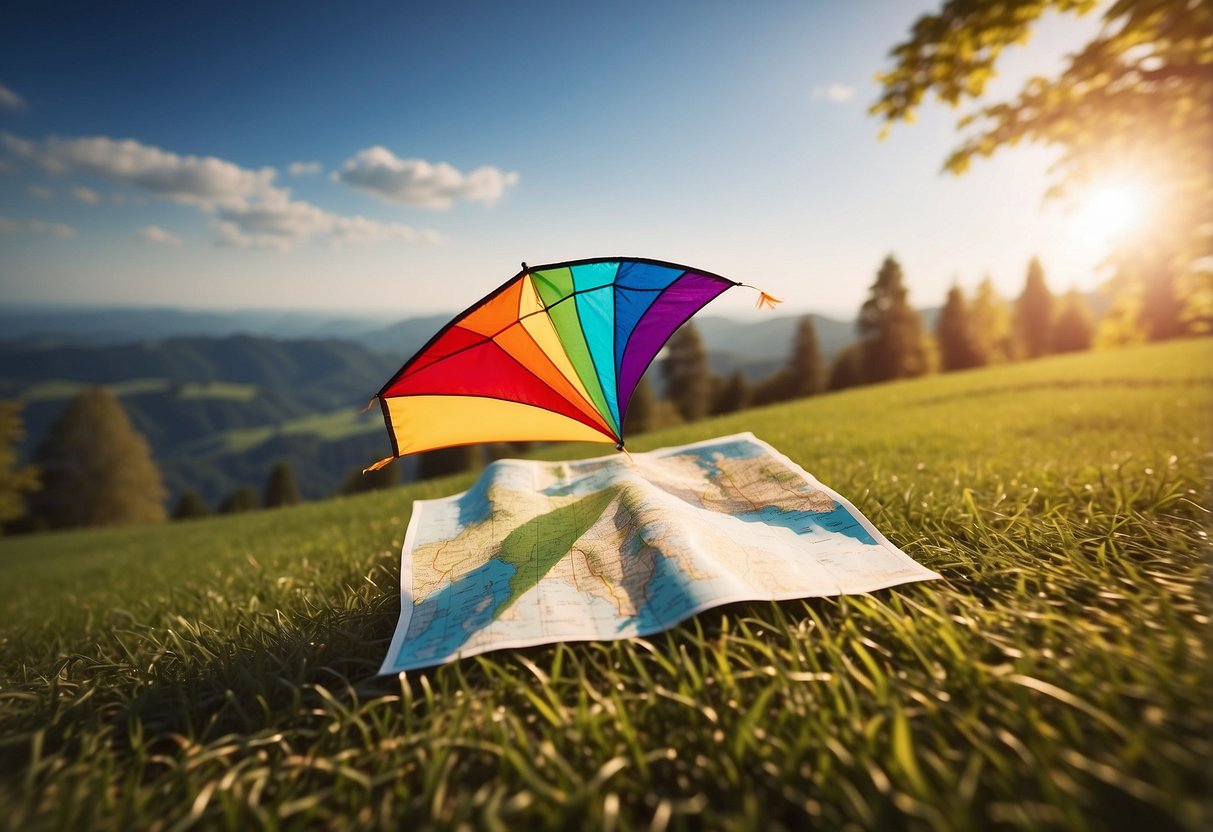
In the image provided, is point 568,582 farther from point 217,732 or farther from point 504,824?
point 217,732

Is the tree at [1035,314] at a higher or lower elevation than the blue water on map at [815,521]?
higher

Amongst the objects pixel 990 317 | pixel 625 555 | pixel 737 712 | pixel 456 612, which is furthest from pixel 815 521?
pixel 990 317

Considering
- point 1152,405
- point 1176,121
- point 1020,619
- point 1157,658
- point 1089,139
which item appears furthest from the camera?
point 1152,405

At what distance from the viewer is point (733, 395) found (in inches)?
1925

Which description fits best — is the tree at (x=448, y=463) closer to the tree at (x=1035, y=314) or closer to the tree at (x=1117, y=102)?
the tree at (x=1117, y=102)

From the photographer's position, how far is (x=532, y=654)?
1990 mm

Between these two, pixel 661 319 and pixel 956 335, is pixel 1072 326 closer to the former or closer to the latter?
pixel 956 335

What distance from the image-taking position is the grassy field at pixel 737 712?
1237 millimetres

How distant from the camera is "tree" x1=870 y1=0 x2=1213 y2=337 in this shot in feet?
11.9

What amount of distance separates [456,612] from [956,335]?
50337mm

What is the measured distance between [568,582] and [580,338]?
1.81 meters

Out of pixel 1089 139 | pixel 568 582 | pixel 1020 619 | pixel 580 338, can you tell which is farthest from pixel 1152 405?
pixel 568 582

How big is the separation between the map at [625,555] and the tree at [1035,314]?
Result: 206ft

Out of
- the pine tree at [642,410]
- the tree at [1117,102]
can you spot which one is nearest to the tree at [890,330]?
the pine tree at [642,410]
